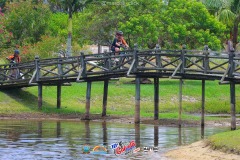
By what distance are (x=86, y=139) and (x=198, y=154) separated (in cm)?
650

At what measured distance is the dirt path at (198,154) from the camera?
2217cm

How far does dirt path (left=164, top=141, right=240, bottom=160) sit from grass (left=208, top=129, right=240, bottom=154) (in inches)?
7.2

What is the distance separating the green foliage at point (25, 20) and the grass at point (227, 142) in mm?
28936

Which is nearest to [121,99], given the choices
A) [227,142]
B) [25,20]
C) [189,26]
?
[25,20]

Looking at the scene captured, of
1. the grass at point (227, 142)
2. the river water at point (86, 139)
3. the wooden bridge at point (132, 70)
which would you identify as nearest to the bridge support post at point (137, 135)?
the river water at point (86, 139)

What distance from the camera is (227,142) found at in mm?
23047

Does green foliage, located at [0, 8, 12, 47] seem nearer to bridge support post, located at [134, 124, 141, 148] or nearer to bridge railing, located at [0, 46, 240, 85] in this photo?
bridge railing, located at [0, 46, 240, 85]

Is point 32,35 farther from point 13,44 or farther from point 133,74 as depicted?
point 133,74

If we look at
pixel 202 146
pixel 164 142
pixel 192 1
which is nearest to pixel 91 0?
pixel 192 1

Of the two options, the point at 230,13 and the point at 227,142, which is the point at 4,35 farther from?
the point at 227,142

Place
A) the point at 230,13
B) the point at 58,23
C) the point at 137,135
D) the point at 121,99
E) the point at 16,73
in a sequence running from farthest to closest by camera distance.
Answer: the point at 58,23 < the point at 230,13 < the point at 121,99 < the point at 16,73 < the point at 137,135

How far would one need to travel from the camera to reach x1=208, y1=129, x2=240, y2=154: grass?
73.4 feet

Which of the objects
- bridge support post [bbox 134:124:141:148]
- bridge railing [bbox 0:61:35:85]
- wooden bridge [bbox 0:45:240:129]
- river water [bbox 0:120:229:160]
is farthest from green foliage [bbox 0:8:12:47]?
bridge support post [bbox 134:124:141:148]

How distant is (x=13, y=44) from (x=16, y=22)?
2.39 m
